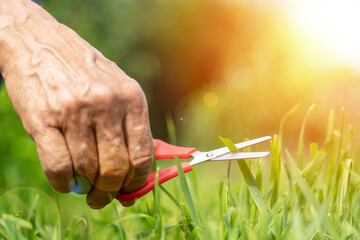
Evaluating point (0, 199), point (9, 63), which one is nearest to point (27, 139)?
point (0, 199)

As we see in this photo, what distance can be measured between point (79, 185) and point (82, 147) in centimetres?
13

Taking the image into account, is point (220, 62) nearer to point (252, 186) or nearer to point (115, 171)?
point (252, 186)

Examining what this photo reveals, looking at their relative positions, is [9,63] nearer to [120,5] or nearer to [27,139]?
[27,139]

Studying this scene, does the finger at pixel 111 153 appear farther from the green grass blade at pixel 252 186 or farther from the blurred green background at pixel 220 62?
the blurred green background at pixel 220 62

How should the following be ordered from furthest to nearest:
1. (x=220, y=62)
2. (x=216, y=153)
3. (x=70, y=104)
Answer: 1. (x=220, y=62)
2. (x=216, y=153)
3. (x=70, y=104)

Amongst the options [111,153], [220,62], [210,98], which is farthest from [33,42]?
[220,62]

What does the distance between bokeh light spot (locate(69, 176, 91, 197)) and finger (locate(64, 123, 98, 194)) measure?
1.1 inches

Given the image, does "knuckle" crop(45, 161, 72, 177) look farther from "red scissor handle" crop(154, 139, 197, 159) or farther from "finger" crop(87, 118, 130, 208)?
"red scissor handle" crop(154, 139, 197, 159)

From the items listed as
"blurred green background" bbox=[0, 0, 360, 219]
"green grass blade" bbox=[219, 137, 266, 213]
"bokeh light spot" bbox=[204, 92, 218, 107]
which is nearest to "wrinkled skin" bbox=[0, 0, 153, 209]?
"green grass blade" bbox=[219, 137, 266, 213]

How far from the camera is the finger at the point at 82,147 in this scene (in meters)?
0.88

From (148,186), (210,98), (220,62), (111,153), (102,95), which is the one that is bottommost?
(210,98)

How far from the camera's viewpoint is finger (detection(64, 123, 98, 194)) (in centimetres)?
88

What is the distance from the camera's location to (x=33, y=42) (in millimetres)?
978

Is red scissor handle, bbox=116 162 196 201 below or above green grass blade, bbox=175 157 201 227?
below
